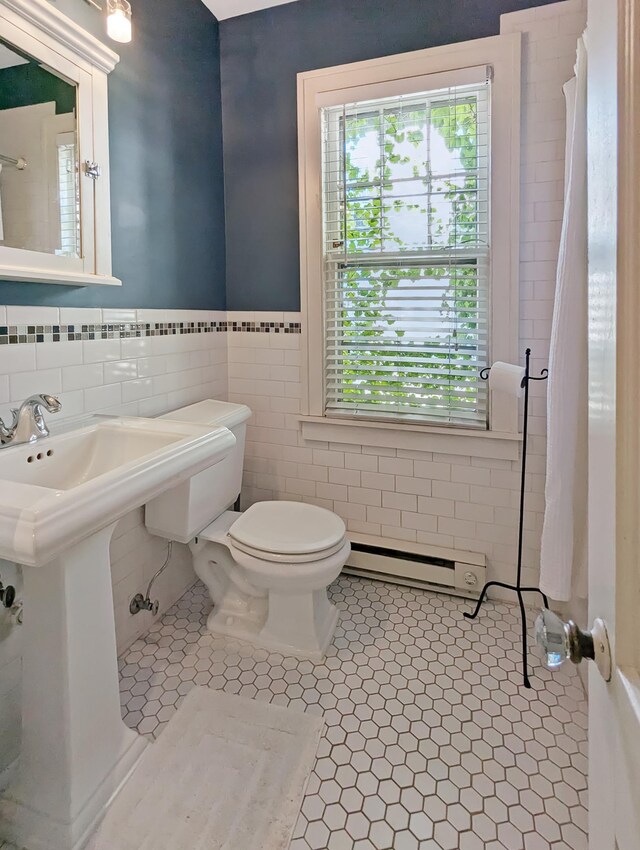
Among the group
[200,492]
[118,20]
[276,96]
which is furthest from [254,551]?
[276,96]

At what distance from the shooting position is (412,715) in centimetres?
157

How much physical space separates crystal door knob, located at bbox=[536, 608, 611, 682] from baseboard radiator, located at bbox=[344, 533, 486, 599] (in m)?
1.68

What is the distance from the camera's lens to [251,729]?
1.51m

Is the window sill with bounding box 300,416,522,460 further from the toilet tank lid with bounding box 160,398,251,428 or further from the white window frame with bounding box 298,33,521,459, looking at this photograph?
the toilet tank lid with bounding box 160,398,251,428

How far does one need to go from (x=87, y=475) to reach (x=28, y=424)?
227 millimetres

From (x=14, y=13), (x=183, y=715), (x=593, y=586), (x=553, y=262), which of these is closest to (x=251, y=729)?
(x=183, y=715)

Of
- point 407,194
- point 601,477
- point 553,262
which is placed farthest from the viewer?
point 407,194

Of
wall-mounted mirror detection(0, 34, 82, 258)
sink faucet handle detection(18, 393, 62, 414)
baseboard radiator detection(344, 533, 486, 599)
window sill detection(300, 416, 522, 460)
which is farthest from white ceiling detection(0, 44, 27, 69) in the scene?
baseboard radiator detection(344, 533, 486, 599)

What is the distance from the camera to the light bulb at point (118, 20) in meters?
1.48

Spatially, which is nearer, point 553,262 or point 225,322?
point 553,262

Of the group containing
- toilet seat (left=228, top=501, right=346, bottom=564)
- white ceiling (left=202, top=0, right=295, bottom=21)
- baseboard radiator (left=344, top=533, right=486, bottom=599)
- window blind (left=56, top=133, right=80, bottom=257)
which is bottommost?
baseboard radiator (left=344, top=533, right=486, bottom=599)

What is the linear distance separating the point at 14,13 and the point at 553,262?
6.19 feet

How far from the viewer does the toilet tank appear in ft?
5.94

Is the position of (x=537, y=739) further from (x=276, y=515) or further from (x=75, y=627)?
→ (x=75, y=627)
